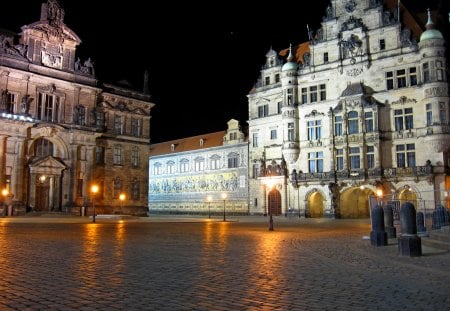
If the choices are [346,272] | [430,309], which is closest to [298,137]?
[346,272]

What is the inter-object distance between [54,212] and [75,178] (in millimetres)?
4745

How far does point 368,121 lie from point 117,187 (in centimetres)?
3006

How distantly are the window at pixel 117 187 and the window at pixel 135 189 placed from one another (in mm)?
1861

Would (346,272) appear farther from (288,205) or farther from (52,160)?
(288,205)

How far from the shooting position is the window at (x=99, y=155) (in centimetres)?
5219

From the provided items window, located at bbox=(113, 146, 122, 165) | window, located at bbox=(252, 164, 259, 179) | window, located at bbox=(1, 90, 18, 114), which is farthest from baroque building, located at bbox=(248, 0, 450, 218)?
window, located at bbox=(1, 90, 18, 114)

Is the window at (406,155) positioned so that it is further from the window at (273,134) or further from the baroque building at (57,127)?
the baroque building at (57,127)

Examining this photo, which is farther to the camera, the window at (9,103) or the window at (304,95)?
the window at (304,95)

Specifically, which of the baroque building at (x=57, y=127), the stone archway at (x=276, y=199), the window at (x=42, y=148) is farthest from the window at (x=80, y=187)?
the stone archway at (x=276, y=199)

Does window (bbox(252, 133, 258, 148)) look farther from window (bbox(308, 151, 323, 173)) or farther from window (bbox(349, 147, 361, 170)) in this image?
window (bbox(349, 147, 361, 170))

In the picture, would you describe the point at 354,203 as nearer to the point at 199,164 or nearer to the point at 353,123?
the point at 353,123

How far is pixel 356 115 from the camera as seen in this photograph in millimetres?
50156

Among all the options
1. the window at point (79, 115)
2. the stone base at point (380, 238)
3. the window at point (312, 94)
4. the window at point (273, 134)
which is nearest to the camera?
the stone base at point (380, 238)

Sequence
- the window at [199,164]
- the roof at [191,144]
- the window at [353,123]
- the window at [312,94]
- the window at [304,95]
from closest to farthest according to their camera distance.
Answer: the window at [353,123] → the window at [312,94] → the window at [304,95] → the window at [199,164] → the roof at [191,144]
